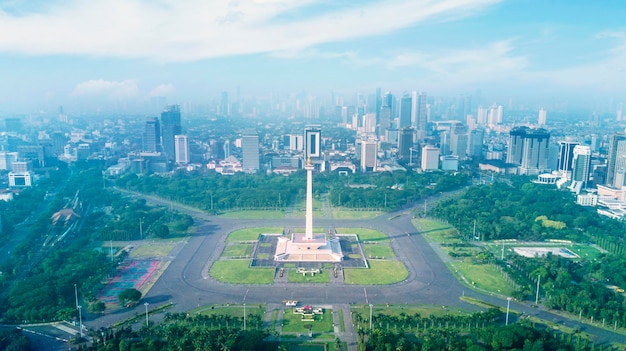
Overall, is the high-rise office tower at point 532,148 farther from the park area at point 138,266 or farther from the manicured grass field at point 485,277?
the park area at point 138,266

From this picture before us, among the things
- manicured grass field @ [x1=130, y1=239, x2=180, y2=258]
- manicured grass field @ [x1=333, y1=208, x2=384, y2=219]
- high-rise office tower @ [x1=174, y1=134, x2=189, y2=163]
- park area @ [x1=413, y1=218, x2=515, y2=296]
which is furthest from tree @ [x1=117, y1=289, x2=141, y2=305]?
high-rise office tower @ [x1=174, y1=134, x2=189, y2=163]

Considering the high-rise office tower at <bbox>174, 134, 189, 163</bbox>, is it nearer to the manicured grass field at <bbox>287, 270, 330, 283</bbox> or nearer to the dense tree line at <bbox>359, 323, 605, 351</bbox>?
the manicured grass field at <bbox>287, 270, 330, 283</bbox>

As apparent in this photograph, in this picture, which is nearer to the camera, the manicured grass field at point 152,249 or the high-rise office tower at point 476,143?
the manicured grass field at point 152,249

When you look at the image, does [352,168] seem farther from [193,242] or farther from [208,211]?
[193,242]

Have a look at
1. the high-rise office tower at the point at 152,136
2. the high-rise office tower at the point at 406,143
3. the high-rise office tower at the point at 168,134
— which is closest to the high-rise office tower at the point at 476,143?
the high-rise office tower at the point at 406,143

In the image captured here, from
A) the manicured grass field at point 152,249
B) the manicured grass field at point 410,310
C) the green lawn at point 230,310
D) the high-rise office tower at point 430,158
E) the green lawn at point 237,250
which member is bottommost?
the green lawn at point 230,310

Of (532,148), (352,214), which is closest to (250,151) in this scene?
(352,214)

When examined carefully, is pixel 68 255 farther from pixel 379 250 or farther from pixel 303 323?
pixel 379 250
